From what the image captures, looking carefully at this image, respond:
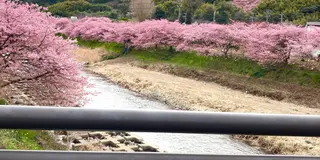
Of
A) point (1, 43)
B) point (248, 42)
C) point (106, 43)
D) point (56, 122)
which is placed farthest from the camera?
point (106, 43)

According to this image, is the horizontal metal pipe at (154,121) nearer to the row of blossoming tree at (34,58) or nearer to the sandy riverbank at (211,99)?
the row of blossoming tree at (34,58)

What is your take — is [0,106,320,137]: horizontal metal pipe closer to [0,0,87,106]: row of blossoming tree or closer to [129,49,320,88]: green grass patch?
[0,0,87,106]: row of blossoming tree

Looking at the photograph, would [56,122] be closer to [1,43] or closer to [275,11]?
[1,43]

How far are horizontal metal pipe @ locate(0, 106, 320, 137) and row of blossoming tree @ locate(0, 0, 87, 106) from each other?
24.2 feet

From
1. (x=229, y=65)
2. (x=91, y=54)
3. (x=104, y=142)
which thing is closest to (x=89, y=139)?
(x=104, y=142)

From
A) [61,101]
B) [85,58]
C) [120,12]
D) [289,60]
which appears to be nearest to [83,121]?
[61,101]

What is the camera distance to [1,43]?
921cm

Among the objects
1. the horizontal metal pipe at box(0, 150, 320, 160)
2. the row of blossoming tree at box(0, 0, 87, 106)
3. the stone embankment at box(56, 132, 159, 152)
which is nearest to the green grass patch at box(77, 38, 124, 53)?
the stone embankment at box(56, 132, 159, 152)

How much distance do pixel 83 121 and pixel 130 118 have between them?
0.24 metres

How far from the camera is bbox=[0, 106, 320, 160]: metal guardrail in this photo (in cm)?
186

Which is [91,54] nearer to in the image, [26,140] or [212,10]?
[212,10]

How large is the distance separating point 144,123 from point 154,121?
0.17 ft

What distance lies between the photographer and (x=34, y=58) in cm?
908

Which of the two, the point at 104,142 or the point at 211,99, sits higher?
the point at 104,142
